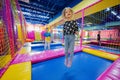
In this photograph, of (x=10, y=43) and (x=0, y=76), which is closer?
(x=0, y=76)

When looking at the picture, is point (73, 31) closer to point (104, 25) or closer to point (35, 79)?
point (35, 79)

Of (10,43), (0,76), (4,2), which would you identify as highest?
(4,2)

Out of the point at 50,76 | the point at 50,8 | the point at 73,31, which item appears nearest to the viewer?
the point at 50,76

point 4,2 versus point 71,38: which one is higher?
point 4,2

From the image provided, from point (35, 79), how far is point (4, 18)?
5.85 feet

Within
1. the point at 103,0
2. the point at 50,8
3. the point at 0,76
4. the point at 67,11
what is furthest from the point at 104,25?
the point at 0,76

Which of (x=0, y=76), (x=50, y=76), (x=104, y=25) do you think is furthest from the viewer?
(x=104, y=25)

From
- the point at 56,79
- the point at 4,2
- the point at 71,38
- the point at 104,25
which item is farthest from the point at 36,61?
the point at 104,25

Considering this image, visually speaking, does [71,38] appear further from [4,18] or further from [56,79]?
[4,18]

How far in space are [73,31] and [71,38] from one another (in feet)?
0.51

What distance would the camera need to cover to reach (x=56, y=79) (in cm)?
139

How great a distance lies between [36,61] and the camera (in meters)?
2.12

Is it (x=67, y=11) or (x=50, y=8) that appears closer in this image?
(x=67, y=11)

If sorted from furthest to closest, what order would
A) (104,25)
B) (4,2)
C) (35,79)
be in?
(104,25) → (4,2) → (35,79)
